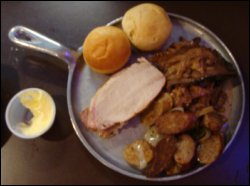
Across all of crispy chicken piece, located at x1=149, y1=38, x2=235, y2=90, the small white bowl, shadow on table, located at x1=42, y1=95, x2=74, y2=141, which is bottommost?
shadow on table, located at x1=42, y1=95, x2=74, y2=141

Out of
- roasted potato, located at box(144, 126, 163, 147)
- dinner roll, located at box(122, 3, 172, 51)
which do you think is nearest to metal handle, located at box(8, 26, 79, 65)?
dinner roll, located at box(122, 3, 172, 51)

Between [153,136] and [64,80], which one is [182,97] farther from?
[64,80]

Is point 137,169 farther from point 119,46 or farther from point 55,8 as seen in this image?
point 55,8

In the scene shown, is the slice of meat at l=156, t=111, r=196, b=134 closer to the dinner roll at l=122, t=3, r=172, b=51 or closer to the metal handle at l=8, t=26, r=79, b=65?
the dinner roll at l=122, t=3, r=172, b=51

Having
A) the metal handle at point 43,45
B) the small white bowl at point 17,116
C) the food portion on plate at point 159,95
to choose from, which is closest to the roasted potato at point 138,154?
the food portion on plate at point 159,95

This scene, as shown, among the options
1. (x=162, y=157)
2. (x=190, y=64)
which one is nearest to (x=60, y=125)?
(x=162, y=157)

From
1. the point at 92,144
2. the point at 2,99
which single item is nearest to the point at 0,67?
the point at 2,99

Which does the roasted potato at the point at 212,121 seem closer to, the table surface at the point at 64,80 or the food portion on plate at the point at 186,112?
the food portion on plate at the point at 186,112
